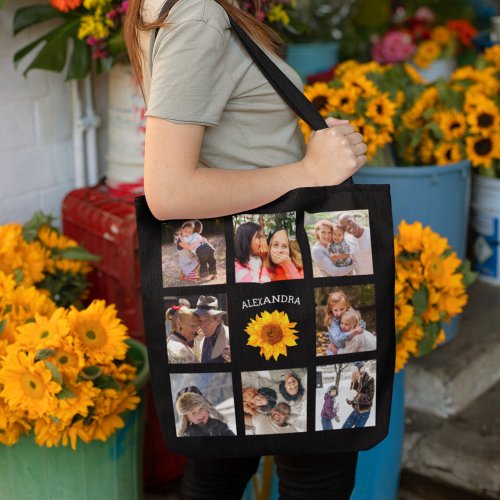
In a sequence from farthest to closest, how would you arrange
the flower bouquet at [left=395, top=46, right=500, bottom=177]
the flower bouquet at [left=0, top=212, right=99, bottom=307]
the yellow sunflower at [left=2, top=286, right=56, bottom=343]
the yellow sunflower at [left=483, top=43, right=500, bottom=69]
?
1. the yellow sunflower at [left=483, top=43, right=500, bottom=69]
2. the flower bouquet at [left=395, top=46, right=500, bottom=177]
3. the flower bouquet at [left=0, top=212, right=99, bottom=307]
4. the yellow sunflower at [left=2, top=286, right=56, bottom=343]

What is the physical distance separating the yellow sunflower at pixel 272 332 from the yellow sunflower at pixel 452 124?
4.66ft

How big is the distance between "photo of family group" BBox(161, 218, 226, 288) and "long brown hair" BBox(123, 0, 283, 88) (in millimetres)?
275

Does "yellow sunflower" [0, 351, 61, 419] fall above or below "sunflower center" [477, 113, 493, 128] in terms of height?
below

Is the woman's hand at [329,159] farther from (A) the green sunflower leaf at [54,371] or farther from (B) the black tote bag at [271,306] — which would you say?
(A) the green sunflower leaf at [54,371]

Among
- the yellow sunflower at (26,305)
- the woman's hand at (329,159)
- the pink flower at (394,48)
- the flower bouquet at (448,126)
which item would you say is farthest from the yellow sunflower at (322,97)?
the pink flower at (394,48)

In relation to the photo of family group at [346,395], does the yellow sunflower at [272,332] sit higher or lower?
higher

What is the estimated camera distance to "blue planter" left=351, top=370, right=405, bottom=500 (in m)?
1.88

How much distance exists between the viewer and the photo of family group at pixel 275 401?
4.29 feet

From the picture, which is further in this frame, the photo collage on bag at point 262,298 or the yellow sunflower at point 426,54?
the yellow sunflower at point 426,54

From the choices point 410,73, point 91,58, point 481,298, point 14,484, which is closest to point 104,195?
point 91,58

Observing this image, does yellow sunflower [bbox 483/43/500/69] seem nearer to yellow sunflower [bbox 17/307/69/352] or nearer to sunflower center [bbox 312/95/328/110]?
sunflower center [bbox 312/95/328/110]

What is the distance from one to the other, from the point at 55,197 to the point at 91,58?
42 cm

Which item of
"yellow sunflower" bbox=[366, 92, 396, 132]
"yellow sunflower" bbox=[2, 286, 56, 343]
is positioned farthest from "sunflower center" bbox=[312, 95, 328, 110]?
"yellow sunflower" bbox=[2, 286, 56, 343]

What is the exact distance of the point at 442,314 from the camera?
1873 millimetres
